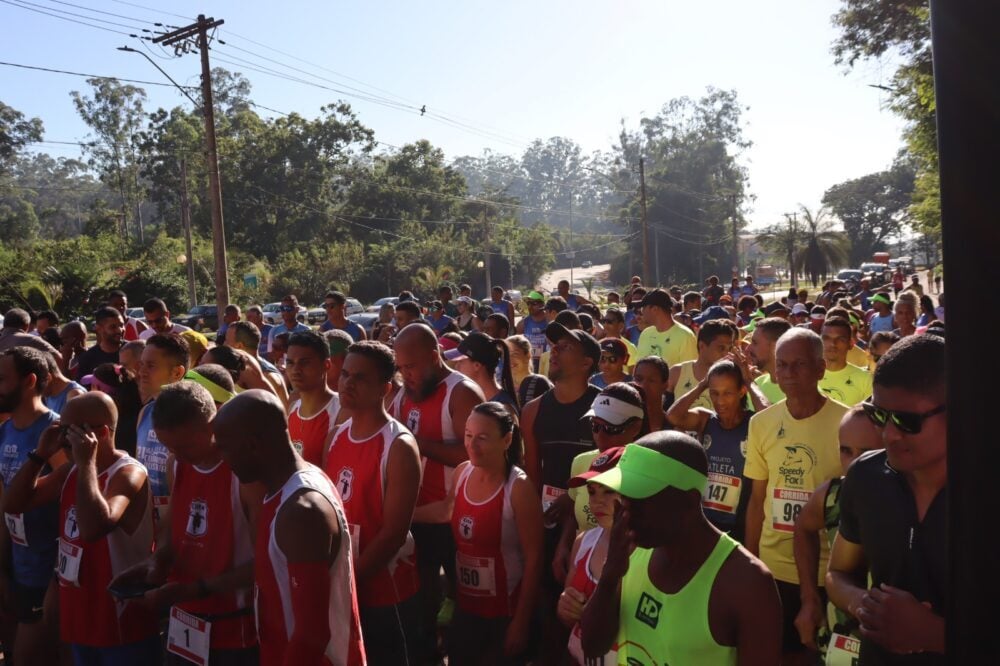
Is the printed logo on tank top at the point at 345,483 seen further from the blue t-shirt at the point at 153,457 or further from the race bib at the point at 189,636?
the blue t-shirt at the point at 153,457

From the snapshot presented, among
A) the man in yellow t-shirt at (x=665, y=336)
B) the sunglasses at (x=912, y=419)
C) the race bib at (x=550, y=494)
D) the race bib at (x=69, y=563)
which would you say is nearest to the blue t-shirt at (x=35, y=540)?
the race bib at (x=69, y=563)

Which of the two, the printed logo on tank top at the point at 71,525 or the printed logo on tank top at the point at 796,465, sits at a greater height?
the printed logo on tank top at the point at 796,465

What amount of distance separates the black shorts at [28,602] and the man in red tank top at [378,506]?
5.81ft

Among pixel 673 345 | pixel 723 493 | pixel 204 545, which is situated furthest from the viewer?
pixel 673 345

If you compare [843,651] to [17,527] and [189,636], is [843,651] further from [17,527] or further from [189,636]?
[17,527]

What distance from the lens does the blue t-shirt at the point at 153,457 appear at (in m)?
4.77

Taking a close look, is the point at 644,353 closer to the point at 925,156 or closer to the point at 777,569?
the point at 777,569

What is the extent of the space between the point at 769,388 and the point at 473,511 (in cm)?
276

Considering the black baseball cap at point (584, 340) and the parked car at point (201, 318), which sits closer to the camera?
the black baseball cap at point (584, 340)

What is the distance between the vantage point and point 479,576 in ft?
13.5

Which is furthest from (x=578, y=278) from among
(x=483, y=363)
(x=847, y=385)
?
(x=483, y=363)

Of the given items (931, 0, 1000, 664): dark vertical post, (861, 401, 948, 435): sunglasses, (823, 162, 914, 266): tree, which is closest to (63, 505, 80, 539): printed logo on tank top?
(861, 401, 948, 435): sunglasses

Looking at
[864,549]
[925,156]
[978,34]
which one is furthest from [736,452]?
[925,156]

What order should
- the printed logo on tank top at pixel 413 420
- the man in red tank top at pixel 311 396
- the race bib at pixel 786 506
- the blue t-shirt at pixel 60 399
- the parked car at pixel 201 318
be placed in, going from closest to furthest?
1. the race bib at pixel 786 506
2. the man in red tank top at pixel 311 396
3. the printed logo on tank top at pixel 413 420
4. the blue t-shirt at pixel 60 399
5. the parked car at pixel 201 318
